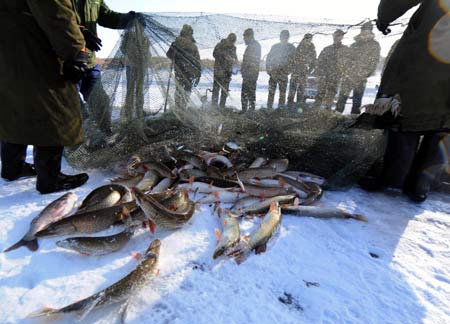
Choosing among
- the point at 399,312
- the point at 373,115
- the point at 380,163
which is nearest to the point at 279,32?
the point at 373,115

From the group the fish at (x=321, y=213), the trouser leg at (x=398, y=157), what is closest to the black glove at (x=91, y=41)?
the fish at (x=321, y=213)

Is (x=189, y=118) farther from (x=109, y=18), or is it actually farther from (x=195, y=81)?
(x=109, y=18)

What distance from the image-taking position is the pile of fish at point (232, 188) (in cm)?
276

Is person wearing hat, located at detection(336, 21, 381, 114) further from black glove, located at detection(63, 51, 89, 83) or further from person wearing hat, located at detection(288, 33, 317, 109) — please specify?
black glove, located at detection(63, 51, 89, 83)

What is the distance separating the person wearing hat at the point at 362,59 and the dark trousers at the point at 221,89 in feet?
6.97

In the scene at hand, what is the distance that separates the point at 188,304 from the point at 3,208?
246 centimetres

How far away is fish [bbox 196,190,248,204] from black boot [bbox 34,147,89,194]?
1.74 metres

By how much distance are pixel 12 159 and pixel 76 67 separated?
1579 mm

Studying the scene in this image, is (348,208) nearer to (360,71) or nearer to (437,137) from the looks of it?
(437,137)

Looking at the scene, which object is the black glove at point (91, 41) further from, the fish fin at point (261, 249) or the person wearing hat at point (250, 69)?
the fish fin at point (261, 249)

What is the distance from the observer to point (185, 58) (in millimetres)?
4582

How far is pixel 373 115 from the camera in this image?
4.00 metres

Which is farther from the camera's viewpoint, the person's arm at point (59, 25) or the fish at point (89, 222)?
the person's arm at point (59, 25)

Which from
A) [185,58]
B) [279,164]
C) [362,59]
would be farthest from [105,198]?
[362,59]
